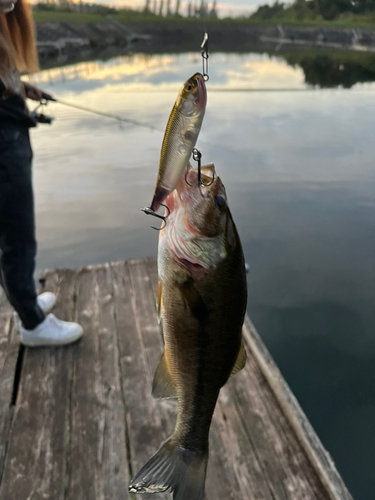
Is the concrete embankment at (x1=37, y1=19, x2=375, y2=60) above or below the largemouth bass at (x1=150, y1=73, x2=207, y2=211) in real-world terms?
above

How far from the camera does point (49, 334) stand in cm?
282

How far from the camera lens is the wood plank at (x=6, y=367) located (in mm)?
2251

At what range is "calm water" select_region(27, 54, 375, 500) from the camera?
3.86 m

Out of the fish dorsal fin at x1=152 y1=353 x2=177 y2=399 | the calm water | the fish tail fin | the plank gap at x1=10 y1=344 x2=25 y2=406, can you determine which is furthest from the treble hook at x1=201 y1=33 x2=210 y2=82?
the calm water

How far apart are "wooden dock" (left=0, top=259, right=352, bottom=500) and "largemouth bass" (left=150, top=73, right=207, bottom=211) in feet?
5.64

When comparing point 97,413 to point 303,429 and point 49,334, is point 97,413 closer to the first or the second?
point 49,334

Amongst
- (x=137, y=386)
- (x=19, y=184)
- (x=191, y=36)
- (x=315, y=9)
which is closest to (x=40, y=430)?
(x=137, y=386)

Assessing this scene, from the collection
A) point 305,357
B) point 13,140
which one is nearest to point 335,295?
point 305,357

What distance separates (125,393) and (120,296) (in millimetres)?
1210

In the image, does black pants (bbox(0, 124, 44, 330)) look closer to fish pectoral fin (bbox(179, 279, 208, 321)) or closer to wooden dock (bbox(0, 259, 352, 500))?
wooden dock (bbox(0, 259, 352, 500))

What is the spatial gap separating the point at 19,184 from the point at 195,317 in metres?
1.55

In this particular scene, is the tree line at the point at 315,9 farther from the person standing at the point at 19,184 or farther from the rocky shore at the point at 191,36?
the person standing at the point at 19,184

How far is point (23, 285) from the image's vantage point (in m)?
2.55

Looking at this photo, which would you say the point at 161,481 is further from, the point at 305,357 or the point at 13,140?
the point at 305,357
